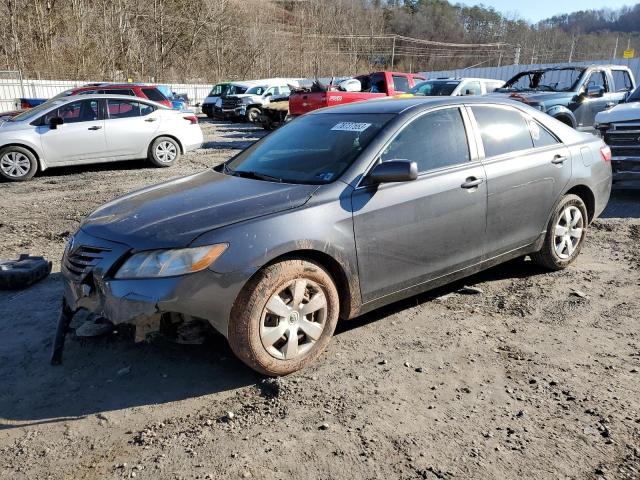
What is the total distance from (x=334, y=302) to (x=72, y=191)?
23.8 ft

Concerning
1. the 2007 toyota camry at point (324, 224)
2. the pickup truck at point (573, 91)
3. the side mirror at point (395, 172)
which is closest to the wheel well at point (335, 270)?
the 2007 toyota camry at point (324, 224)

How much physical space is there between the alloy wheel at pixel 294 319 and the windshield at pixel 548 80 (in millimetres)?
10359

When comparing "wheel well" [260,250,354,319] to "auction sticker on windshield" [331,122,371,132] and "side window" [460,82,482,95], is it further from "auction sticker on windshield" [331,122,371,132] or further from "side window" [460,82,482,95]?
"side window" [460,82,482,95]

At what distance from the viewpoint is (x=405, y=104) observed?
4148 millimetres

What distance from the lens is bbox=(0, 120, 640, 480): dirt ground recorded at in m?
2.59

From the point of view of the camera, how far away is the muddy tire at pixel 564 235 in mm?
4832

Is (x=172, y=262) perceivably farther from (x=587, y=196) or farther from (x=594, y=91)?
(x=594, y=91)

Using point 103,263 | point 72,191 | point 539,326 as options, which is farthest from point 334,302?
point 72,191

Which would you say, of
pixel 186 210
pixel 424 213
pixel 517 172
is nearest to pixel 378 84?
pixel 517 172

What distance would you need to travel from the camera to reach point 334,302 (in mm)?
3439

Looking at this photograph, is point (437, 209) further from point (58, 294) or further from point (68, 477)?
point (58, 294)

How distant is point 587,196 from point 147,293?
4206mm

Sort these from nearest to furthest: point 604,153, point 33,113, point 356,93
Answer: point 604,153, point 33,113, point 356,93

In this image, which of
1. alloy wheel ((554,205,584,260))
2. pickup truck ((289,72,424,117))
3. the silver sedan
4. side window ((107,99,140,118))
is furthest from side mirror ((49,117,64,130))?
alloy wheel ((554,205,584,260))
